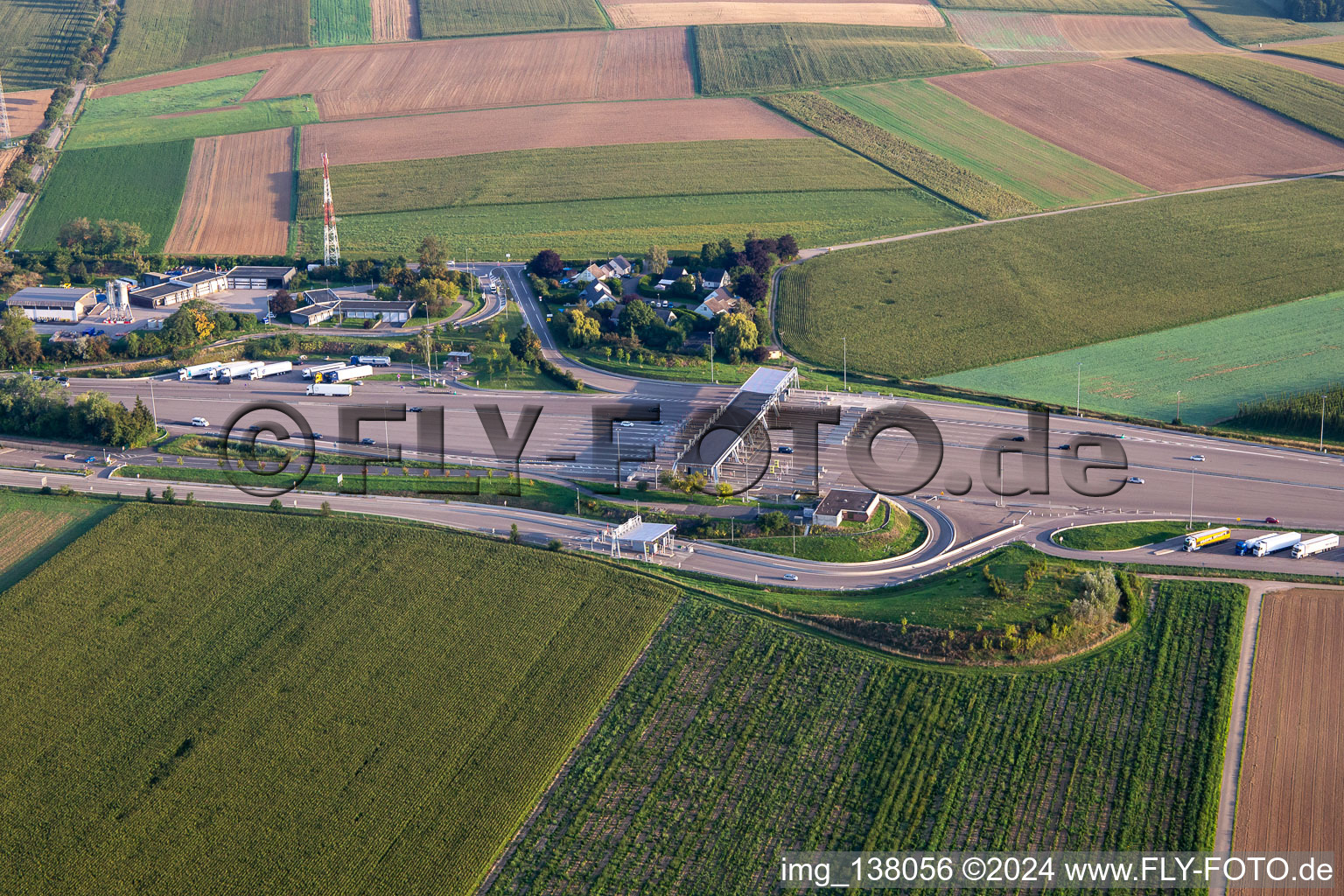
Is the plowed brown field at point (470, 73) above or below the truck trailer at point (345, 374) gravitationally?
above

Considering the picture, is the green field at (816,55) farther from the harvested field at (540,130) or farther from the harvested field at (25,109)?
the harvested field at (25,109)

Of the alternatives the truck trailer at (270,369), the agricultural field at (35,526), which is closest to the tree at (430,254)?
the truck trailer at (270,369)

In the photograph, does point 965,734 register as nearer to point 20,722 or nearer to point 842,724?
point 842,724

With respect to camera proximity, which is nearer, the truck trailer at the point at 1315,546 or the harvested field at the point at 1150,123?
the truck trailer at the point at 1315,546

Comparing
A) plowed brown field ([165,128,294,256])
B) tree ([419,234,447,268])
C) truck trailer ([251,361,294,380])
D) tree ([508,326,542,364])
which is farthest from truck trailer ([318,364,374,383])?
plowed brown field ([165,128,294,256])

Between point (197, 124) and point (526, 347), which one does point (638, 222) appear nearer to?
point (526, 347)

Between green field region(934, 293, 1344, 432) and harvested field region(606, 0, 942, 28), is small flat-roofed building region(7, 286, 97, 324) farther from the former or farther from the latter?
harvested field region(606, 0, 942, 28)

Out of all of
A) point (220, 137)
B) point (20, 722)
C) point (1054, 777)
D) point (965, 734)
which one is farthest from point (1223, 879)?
point (220, 137)
